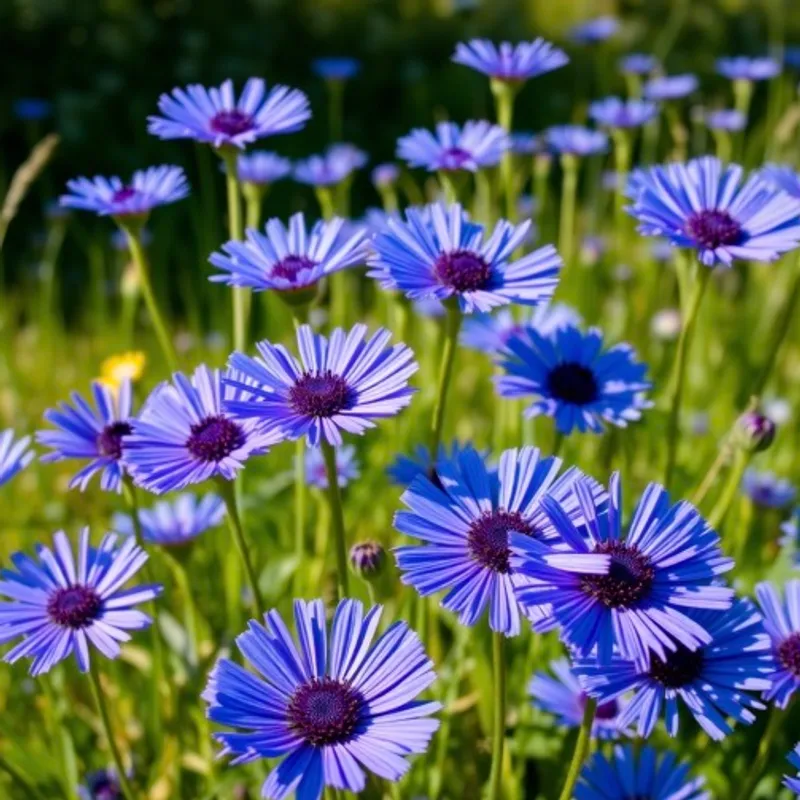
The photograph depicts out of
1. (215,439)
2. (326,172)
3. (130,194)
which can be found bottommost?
(215,439)

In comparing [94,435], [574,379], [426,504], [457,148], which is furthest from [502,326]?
[426,504]

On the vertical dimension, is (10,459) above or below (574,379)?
below

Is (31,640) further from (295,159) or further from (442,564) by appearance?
(295,159)

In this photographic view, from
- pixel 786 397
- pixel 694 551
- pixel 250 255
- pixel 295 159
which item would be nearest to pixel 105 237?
pixel 295 159

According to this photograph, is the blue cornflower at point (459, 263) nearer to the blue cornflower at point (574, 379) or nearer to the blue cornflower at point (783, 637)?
the blue cornflower at point (574, 379)

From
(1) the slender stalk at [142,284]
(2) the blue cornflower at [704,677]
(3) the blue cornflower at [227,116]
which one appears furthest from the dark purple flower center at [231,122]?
(2) the blue cornflower at [704,677]

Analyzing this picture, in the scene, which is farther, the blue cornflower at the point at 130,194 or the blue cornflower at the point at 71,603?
the blue cornflower at the point at 130,194

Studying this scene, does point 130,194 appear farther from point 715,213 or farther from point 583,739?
point 583,739
